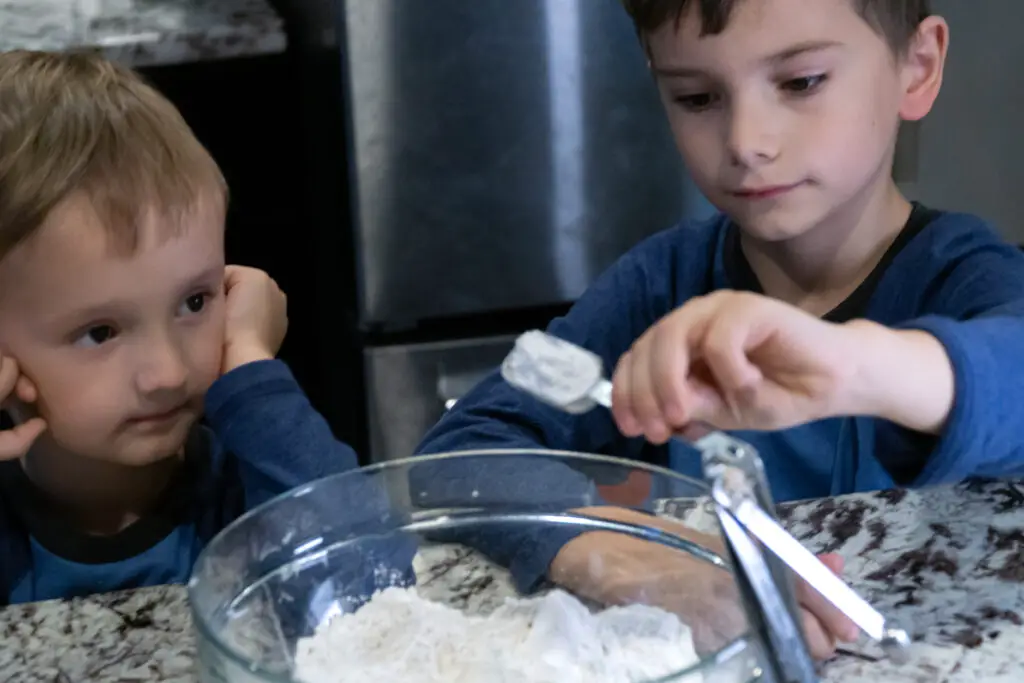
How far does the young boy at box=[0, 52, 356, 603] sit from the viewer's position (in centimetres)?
78

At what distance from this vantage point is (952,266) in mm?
882

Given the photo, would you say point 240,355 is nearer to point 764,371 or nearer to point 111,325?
point 111,325

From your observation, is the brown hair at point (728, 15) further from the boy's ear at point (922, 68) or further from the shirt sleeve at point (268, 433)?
the shirt sleeve at point (268, 433)

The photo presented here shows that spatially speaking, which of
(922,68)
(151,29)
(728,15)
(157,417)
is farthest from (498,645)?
(151,29)

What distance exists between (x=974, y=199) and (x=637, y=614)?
1.36 meters

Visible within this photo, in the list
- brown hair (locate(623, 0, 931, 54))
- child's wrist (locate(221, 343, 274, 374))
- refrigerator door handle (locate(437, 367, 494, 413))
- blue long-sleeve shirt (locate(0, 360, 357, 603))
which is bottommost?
refrigerator door handle (locate(437, 367, 494, 413))

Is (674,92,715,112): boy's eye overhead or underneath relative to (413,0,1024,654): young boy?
overhead

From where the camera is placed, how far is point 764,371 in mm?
556

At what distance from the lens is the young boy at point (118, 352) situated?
785mm

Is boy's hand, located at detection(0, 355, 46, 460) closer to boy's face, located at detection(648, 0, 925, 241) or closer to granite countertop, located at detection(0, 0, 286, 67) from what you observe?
boy's face, located at detection(648, 0, 925, 241)

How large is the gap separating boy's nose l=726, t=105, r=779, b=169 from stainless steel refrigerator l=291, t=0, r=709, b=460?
612 mm

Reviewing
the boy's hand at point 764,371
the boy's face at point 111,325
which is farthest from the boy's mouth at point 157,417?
the boy's hand at point 764,371

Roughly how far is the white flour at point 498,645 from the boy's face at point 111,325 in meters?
0.33

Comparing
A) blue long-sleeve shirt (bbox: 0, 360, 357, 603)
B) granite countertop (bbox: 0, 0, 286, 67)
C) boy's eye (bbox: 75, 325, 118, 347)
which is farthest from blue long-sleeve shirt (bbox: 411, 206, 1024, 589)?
granite countertop (bbox: 0, 0, 286, 67)
